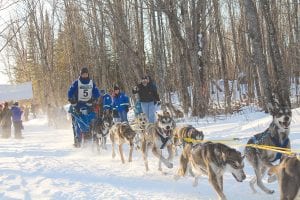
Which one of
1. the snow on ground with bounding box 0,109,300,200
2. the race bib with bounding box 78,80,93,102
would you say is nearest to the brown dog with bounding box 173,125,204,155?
the snow on ground with bounding box 0,109,300,200

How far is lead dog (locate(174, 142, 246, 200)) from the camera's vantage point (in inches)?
187

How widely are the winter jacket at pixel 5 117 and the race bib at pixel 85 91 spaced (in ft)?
32.7

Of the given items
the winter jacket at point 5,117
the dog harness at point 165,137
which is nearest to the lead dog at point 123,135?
the dog harness at point 165,137

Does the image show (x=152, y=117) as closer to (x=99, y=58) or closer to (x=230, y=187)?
(x=230, y=187)

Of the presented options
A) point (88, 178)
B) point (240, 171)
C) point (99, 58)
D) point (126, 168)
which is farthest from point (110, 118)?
point (99, 58)

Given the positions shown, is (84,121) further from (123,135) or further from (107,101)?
(107,101)

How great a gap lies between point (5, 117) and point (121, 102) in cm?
896

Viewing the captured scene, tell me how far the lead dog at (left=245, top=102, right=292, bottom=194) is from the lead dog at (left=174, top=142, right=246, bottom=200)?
0.66 meters

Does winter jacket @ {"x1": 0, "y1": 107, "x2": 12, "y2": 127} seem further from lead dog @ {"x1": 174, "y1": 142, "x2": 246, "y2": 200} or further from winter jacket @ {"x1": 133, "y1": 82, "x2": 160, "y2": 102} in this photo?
lead dog @ {"x1": 174, "y1": 142, "x2": 246, "y2": 200}

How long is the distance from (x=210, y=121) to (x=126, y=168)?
18.2ft

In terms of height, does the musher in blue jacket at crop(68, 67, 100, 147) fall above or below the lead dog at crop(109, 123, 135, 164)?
above

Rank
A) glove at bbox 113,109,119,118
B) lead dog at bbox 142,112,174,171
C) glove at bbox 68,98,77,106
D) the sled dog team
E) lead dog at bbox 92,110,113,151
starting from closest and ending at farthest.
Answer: the sled dog team < lead dog at bbox 142,112,174,171 < glove at bbox 68,98,77,106 < lead dog at bbox 92,110,113,151 < glove at bbox 113,109,119,118

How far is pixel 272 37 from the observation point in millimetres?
13188

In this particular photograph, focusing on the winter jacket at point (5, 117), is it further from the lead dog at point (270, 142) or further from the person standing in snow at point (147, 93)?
the lead dog at point (270, 142)
